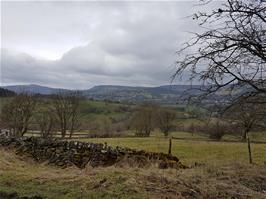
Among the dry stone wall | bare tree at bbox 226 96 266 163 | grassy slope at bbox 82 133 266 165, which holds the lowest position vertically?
grassy slope at bbox 82 133 266 165

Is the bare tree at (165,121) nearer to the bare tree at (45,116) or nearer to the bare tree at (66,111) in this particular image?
the bare tree at (66,111)

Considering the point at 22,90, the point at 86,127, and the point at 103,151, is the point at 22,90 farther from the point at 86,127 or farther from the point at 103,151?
the point at 103,151

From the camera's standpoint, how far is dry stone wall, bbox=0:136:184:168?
13750 mm

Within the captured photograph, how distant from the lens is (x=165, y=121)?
66562 mm

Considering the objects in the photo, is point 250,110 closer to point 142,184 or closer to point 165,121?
point 142,184

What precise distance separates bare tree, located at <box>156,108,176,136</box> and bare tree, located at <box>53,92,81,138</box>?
15.8m

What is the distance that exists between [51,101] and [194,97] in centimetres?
5133

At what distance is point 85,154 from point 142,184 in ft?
21.6

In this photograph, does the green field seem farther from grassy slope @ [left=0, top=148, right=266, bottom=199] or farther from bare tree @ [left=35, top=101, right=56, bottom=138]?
bare tree @ [left=35, top=101, right=56, bottom=138]

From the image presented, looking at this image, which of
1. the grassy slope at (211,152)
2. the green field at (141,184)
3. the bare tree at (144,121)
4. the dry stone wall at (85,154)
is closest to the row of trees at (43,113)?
the bare tree at (144,121)

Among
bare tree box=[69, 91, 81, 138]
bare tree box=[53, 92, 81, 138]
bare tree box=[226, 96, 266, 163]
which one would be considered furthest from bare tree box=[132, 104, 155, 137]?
bare tree box=[226, 96, 266, 163]

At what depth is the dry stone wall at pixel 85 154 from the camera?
13.8 meters

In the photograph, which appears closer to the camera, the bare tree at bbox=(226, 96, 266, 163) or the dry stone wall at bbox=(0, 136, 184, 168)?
the bare tree at bbox=(226, 96, 266, 163)

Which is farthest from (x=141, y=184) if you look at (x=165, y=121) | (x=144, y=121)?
(x=165, y=121)
